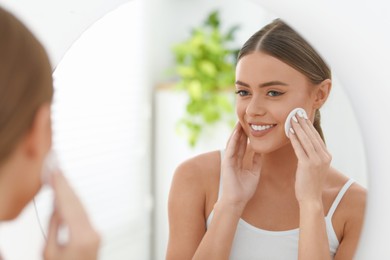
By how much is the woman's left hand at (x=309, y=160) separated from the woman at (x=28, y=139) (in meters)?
0.20

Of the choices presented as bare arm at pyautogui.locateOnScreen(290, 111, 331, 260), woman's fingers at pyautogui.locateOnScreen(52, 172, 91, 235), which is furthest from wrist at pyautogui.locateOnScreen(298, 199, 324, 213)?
woman's fingers at pyautogui.locateOnScreen(52, 172, 91, 235)

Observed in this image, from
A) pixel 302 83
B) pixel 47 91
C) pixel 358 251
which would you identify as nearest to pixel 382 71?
pixel 302 83

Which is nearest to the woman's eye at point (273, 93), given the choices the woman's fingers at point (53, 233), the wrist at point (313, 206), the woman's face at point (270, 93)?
the woman's face at point (270, 93)

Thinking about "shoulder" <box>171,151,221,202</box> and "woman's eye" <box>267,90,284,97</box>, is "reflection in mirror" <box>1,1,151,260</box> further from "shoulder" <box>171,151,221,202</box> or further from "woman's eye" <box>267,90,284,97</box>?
"woman's eye" <box>267,90,284,97</box>

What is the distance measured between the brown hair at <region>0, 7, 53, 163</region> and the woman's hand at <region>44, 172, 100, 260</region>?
6 centimetres

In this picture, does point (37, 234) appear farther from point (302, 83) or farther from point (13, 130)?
point (302, 83)

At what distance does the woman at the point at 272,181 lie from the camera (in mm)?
484

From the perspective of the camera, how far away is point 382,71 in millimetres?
468

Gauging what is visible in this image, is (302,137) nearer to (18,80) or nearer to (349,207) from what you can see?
(349,207)

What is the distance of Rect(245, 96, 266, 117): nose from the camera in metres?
0.49

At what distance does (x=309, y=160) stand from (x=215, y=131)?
115mm

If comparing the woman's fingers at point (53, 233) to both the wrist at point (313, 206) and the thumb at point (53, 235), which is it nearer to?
the thumb at point (53, 235)

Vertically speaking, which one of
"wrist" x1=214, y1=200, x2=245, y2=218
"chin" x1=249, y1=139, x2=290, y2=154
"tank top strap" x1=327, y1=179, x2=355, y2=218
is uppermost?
"chin" x1=249, y1=139, x2=290, y2=154

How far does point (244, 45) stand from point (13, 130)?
0.24 meters
